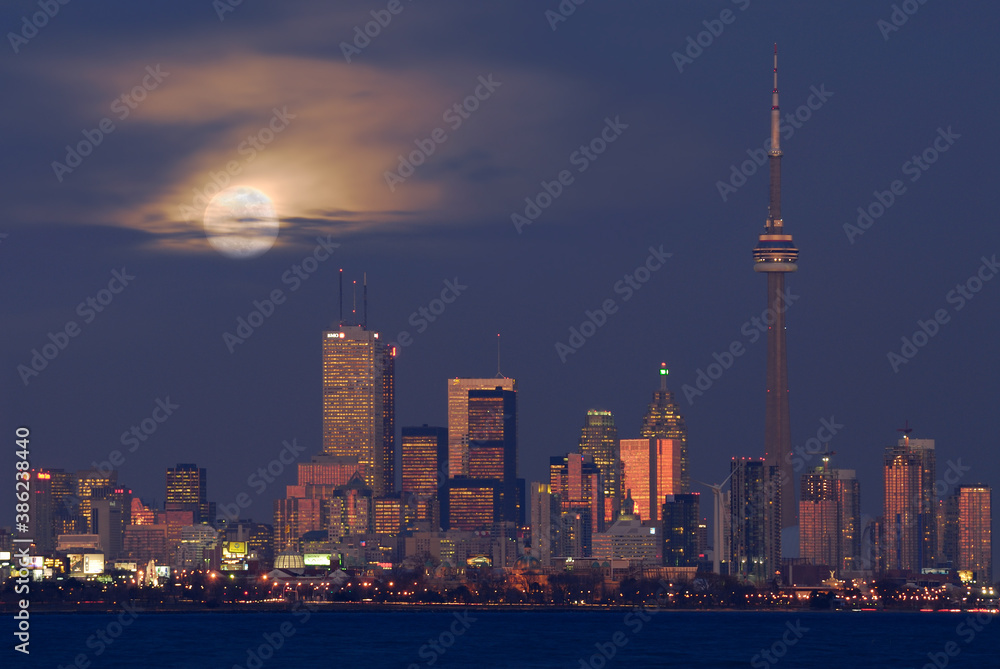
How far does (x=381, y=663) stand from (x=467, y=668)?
32.9ft

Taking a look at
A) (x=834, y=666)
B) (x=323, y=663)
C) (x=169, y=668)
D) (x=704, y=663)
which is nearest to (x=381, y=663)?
(x=323, y=663)

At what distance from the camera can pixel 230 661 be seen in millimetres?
193625

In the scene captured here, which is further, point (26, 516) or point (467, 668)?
point (467, 668)

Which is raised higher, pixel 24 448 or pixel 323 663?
pixel 24 448

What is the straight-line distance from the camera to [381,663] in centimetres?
19350

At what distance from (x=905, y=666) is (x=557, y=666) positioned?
3852 cm

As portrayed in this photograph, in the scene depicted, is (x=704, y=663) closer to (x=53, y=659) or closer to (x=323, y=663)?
(x=323, y=663)

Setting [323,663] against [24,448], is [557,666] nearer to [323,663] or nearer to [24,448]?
[323,663]

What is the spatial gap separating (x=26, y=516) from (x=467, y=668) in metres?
60.8

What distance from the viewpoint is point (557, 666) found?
18988 centimetres

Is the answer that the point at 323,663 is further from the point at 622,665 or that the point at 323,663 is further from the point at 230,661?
the point at 622,665

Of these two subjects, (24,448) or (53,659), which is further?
(53,659)

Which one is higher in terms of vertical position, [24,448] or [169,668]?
[24,448]

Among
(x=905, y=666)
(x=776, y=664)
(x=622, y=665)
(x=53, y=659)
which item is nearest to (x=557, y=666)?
(x=622, y=665)
